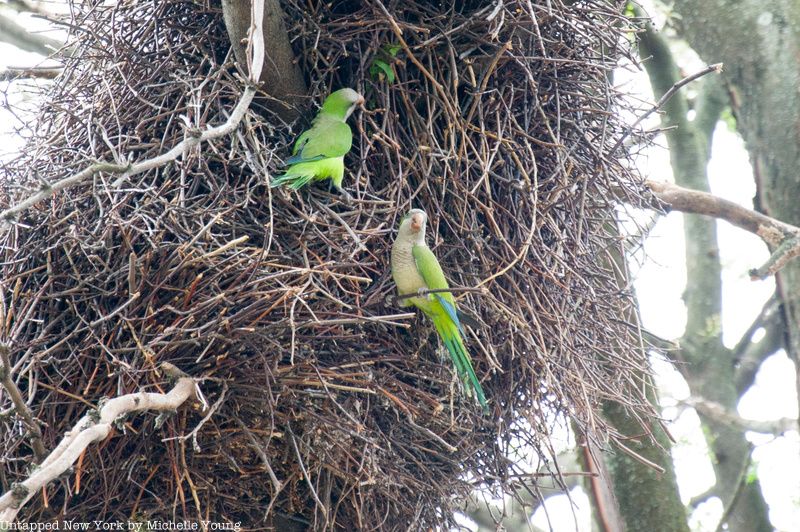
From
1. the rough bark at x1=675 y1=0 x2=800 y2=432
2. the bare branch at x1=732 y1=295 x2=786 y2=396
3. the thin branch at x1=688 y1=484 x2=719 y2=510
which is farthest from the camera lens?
the bare branch at x1=732 y1=295 x2=786 y2=396

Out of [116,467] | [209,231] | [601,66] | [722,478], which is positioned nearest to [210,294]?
[209,231]

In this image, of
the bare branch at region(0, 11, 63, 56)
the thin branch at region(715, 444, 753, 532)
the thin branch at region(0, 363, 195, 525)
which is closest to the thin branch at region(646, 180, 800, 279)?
the thin branch at region(715, 444, 753, 532)

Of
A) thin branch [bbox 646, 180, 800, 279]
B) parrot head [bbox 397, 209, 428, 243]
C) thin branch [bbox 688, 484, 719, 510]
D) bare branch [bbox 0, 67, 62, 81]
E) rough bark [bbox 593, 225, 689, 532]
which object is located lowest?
thin branch [bbox 688, 484, 719, 510]

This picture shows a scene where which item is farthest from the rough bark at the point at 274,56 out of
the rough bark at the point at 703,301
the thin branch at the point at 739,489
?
the rough bark at the point at 703,301

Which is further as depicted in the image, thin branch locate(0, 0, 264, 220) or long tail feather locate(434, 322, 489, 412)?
long tail feather locate(434, 322, 489, 412)

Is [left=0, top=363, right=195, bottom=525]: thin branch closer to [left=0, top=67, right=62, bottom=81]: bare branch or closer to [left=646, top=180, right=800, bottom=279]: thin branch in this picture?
[left=0, top=67, right=62, bottom=81]: bare branch

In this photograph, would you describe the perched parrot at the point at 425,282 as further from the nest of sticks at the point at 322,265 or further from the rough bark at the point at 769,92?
the rough bark at the point at 769,92

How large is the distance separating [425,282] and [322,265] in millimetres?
314

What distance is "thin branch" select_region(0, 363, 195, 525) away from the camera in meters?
1.38

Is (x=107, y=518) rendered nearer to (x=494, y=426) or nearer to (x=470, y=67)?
(x=494, y=426)

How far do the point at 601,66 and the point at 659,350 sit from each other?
105 centimetres

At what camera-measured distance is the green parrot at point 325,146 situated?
2312 millimetres

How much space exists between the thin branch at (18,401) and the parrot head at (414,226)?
3.53 feet

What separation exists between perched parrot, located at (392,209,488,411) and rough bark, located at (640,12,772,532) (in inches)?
112
